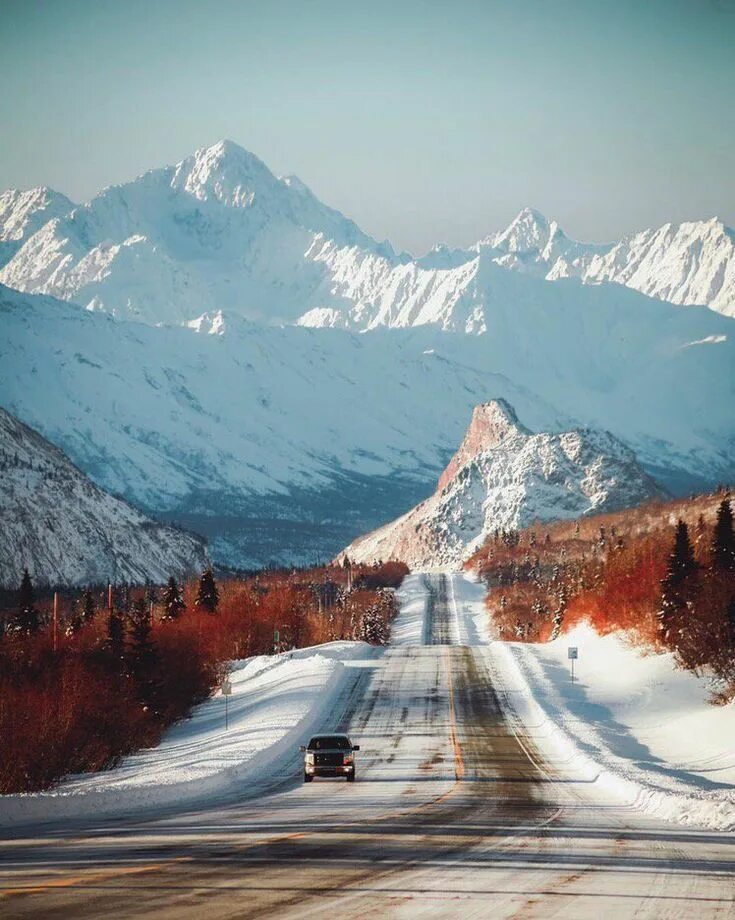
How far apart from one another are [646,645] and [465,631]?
4820cm

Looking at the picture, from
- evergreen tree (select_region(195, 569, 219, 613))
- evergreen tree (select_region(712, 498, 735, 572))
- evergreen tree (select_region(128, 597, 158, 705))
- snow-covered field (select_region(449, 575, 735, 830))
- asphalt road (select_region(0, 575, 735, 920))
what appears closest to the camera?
asphalt road (select_region(0, 575, 735, 920))

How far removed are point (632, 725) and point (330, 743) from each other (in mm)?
18731

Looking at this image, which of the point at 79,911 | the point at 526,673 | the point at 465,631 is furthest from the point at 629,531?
the point at 79,911

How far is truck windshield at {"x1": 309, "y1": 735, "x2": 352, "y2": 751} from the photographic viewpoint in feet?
127

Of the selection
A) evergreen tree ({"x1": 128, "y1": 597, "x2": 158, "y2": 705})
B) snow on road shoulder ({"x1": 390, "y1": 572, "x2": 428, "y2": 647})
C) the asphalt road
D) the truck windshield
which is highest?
snow on road shoulder ({"x1": 390, "y1": 572, "x2": 428, "y2": 647})

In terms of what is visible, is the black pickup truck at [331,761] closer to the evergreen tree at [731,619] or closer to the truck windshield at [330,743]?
the truck windshield at [330,743]

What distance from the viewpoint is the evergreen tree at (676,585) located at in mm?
64812

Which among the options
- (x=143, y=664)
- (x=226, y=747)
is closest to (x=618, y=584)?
(x=143, y=664)

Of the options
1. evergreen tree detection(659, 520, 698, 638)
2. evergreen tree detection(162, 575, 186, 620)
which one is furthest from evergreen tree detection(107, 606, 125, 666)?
evergreen tree detection(659, 520, 698, 638)

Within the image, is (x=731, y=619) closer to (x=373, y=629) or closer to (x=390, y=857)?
(x=390, y=857)

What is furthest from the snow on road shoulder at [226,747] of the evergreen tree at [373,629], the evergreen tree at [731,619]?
the evergreen tree at [373,629]

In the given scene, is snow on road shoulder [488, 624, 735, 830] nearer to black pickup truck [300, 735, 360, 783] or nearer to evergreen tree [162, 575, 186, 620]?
black pickup truck [300, 735, 360, 783]

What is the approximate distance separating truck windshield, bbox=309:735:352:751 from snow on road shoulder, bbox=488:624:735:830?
7.10 meters

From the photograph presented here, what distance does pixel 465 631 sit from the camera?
116m
